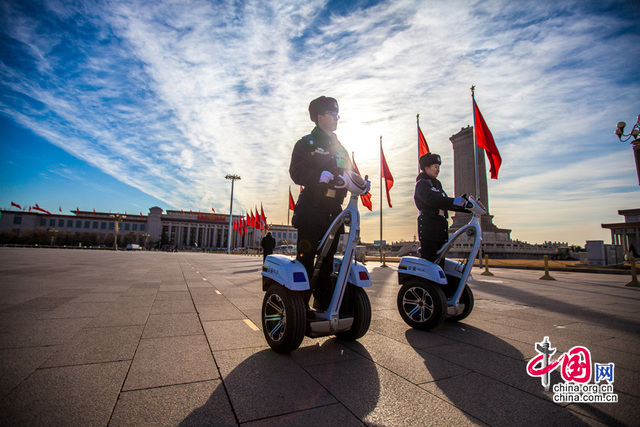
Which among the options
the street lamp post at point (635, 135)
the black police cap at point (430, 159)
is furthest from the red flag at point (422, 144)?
the black police cap at point (430, 159)

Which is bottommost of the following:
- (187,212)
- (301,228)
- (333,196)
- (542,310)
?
(542,310)

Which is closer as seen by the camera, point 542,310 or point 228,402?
point 228,402

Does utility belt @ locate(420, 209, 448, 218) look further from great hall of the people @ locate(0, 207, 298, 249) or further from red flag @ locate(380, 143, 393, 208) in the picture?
great hall of the people @ locate(0, 207, 298, 249)

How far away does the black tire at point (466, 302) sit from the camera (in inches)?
151

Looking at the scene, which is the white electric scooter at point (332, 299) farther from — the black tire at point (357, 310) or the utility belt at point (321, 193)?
the utility belt at point (321, 193)

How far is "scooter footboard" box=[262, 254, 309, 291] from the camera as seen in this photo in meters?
2.54

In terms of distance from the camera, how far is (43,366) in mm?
2172

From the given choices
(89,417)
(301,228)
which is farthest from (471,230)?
(89,417)

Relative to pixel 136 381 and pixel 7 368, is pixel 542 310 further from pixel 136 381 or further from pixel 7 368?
pixel 7 368

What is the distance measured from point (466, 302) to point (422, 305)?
2.47ft

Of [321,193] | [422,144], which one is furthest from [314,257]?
[422,144]

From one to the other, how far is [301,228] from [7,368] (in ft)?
7.81

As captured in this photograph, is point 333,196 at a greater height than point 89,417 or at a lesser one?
greater

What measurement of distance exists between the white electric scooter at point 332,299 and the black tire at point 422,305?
1016 mm
